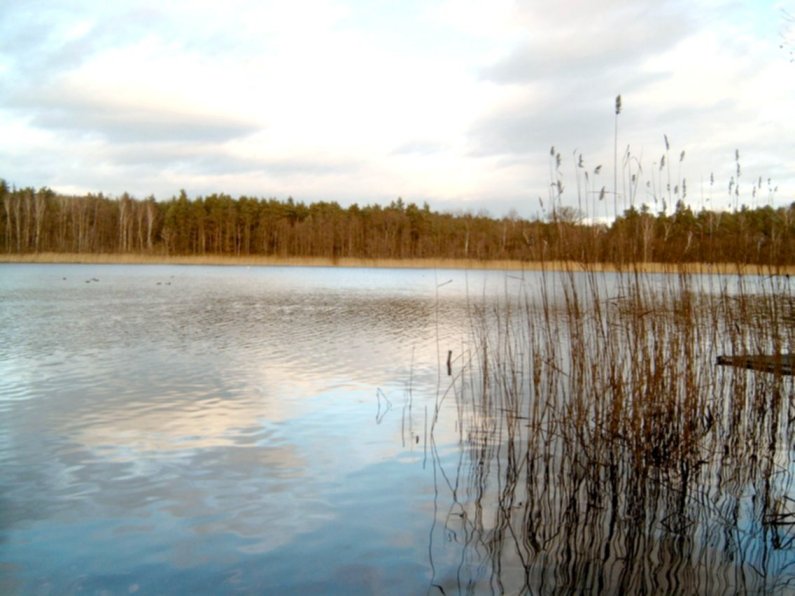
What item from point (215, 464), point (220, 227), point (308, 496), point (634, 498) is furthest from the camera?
point (220, 227)

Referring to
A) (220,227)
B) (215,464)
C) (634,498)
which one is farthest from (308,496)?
(220,227)

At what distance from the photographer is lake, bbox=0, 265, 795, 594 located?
3.23 meters

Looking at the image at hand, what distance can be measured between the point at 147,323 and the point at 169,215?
167 feet

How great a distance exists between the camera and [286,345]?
35.5 feet

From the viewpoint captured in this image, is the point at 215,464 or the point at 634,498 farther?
the point at 215,464

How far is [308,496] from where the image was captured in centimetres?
427

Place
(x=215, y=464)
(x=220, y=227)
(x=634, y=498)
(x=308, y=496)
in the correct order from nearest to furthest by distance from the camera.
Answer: (x=634, y=498) < (x=308, y=496) < (x=215, y=464) < (x=220, y=227)

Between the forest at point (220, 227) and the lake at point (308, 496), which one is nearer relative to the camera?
the lake at point (308, 496)

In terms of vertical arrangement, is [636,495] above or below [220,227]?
below

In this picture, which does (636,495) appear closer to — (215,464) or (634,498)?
(634,498)

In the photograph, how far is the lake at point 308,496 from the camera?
3.23 meters

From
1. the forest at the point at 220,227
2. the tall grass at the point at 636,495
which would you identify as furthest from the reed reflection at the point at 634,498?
the forest at the point at 220,227

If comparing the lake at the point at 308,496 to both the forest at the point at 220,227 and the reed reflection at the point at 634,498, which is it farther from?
the forest at the point at 220,227

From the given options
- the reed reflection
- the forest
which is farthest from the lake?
the forest
